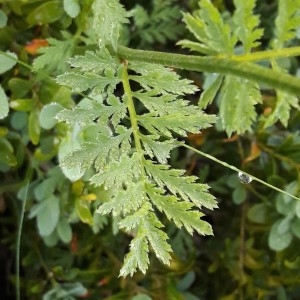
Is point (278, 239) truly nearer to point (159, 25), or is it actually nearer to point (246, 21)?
point (159, 25)

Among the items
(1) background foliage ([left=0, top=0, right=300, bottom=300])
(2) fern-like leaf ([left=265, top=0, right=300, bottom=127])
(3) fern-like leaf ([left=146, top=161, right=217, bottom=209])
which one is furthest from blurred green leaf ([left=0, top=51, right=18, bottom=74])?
(2) fern-like leaf ([left=265, top=0, right=300, bottom=127])

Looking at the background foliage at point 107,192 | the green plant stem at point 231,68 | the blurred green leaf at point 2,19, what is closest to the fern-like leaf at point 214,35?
the green plant stem at point 231,68

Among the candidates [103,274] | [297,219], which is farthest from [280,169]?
[103,274]

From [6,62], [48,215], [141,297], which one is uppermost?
[6,62]

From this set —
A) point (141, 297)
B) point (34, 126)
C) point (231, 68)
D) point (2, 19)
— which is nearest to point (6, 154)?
point (34, 126)

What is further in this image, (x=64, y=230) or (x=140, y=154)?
(x=64, y=230)

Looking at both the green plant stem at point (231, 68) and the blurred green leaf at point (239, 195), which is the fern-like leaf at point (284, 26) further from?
the blurred green leaf at point (239, 195)
